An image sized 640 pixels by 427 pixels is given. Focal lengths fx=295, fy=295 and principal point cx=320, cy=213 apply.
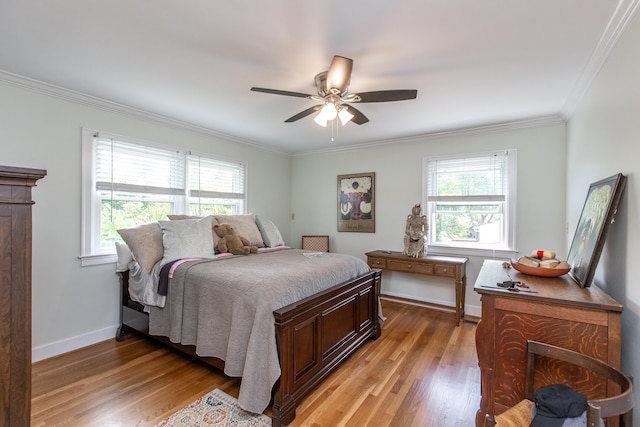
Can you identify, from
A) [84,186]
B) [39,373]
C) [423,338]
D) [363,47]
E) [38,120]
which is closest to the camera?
[363,47]

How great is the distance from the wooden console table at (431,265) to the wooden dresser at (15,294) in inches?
138

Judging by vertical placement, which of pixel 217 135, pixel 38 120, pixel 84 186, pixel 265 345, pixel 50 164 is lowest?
pixel 265 345

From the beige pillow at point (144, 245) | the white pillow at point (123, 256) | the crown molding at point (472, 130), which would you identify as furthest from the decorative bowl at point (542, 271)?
the white pillow at point (123, 256)

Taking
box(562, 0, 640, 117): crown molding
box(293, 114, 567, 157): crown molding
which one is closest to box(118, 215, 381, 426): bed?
box(293, 114, 567, 157): crown molding

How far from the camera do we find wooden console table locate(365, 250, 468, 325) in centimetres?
348

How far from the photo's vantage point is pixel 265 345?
181cm

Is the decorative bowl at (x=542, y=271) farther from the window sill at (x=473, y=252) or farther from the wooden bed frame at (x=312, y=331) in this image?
the window sill at (x=473, y=252)

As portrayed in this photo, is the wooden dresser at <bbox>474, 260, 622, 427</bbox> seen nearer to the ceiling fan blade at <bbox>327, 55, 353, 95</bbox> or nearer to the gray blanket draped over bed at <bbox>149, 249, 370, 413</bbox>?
the gray blanket draped over bed at <bbox>149, 249, 370, 413</bbox>

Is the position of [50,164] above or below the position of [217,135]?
below

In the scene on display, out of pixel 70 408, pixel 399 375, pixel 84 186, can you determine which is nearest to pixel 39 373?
pixel 70 408

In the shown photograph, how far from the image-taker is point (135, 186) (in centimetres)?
320

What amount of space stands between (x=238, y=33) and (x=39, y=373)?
302 centimetres

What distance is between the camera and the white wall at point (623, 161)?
4.70 ft

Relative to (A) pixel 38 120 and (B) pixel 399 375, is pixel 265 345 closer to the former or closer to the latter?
(B) pixel 399 375
